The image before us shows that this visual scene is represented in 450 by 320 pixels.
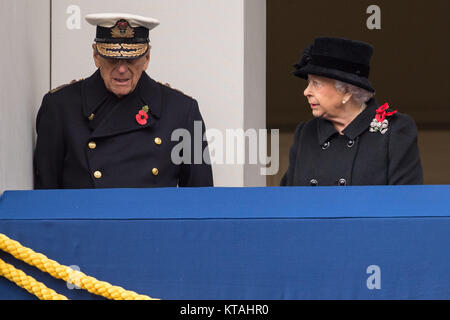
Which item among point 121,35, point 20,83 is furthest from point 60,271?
point 121,35

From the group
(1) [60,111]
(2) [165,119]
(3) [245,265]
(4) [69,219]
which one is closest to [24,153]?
(1) [60,111]

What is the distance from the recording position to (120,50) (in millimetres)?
3486

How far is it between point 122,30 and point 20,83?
38 centimetres

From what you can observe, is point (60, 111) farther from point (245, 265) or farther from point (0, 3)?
point (245, 265)

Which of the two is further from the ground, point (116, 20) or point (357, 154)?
point (116, 20)

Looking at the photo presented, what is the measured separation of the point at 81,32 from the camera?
425 cm

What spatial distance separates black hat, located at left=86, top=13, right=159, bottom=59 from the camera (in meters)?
3.49

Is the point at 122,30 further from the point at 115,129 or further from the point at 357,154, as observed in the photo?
the point at 357,154

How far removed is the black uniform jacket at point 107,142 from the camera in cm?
353

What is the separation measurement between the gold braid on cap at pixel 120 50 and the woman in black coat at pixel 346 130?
Answer: 1.75 ft

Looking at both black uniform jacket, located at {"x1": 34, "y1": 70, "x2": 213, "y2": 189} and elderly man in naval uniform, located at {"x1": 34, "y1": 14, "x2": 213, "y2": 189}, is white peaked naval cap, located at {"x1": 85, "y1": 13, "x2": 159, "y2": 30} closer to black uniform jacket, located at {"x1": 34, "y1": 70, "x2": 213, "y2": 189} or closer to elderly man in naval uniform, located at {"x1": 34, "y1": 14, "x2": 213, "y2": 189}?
Answer: elderly man in naval uniform, located at {"x1": 34, "y1": 14, "x2": 213, "y2": 189}

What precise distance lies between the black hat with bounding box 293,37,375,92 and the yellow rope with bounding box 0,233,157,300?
3.89ft

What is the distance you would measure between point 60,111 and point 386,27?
7.26 ft

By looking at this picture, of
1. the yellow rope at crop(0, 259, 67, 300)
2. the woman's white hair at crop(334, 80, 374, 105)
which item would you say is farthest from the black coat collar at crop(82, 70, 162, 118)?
the yellow rope at crop(0, 259, 67, 300)
